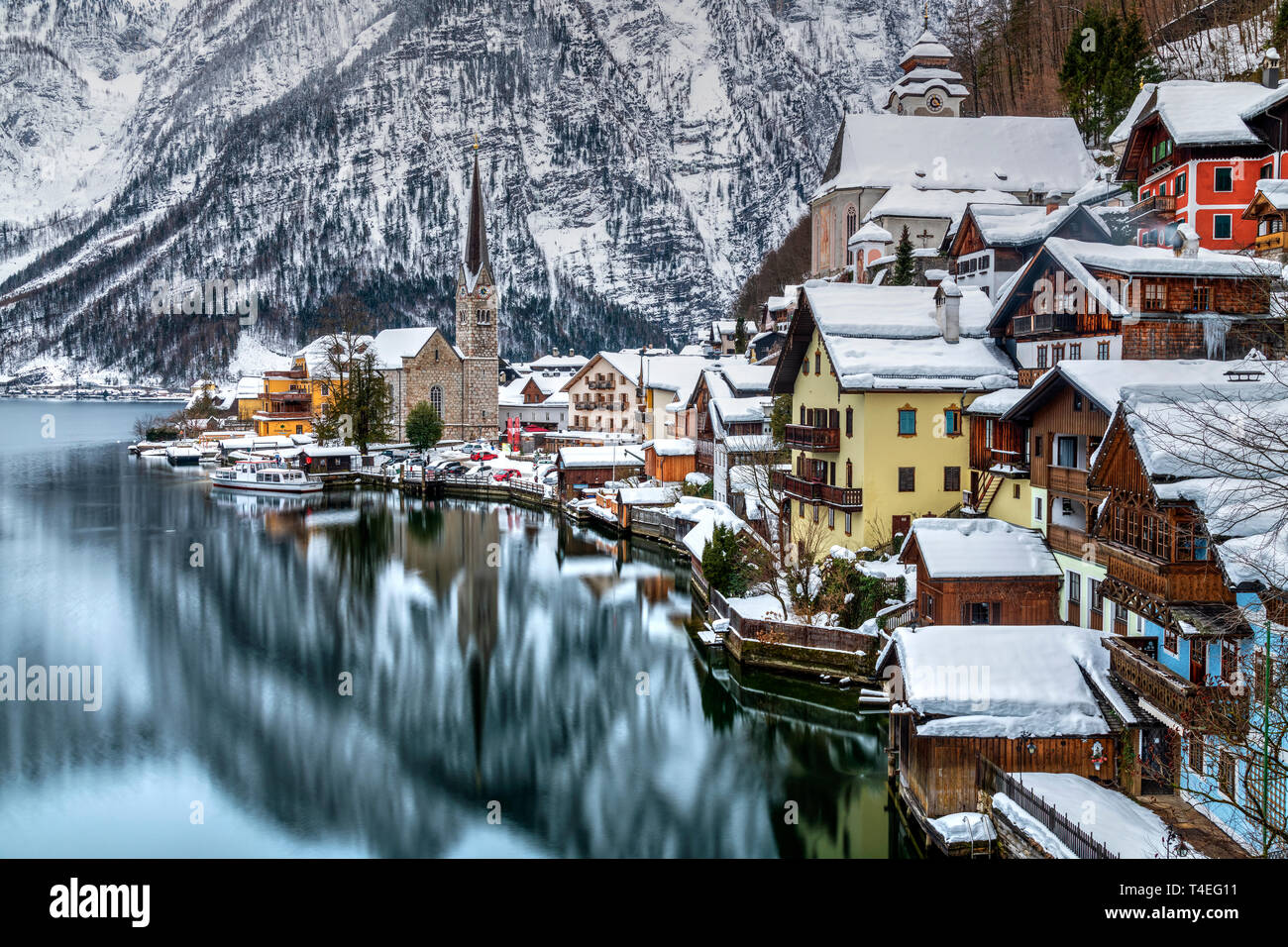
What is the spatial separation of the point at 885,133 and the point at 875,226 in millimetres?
11614

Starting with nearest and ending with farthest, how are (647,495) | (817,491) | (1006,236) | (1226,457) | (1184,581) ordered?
1. (1226,457)
2. (1184,581)
3. (817,491)
4. (1006,236)
5. (647,495)

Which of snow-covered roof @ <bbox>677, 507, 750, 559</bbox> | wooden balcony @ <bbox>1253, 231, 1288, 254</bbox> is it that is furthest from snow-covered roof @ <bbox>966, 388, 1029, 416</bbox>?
wooden balcony @ <bbox>1253, 231, 1288, 254</bbox>

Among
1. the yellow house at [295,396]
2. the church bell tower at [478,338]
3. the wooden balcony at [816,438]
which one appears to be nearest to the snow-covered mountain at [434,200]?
the yellow house at [295,396]

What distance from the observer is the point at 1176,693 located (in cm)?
1199

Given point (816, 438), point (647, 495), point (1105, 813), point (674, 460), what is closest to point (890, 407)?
point (816, 438)

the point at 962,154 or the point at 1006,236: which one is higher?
the point at 962,154

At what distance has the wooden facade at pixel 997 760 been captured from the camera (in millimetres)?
12930

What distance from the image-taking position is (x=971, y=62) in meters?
69.7

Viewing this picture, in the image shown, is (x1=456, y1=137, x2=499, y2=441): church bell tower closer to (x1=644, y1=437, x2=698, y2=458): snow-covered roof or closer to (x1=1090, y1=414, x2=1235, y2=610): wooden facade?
(x1=644, y1=437, x2=698, y2=458): snow-covered roof

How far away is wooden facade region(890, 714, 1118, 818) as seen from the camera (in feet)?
42.4

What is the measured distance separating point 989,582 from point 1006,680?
159 inches

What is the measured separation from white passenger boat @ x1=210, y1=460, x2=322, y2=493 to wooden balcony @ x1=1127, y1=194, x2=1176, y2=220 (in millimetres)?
43066

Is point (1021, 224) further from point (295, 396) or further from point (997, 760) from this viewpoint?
point (295, 396)

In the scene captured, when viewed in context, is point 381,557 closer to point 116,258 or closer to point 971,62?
point 971,62
